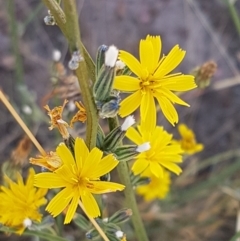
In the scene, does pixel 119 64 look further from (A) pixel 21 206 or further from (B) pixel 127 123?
(A) pixel 21 206

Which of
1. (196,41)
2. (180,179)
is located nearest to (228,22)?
(196,41)

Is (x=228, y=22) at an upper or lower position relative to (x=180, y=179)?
upper

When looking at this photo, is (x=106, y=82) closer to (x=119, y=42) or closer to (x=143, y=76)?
(x=143, y=76)

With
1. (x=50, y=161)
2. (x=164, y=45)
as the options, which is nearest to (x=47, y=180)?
(x=50, y=161)

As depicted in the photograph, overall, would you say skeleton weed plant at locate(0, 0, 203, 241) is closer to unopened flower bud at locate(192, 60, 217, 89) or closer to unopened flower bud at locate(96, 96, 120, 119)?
unopened flower bud at locate(96, 96, 120, 119)

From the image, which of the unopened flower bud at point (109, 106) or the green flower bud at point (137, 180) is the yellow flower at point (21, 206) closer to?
the green flower bud at point (137, 180)

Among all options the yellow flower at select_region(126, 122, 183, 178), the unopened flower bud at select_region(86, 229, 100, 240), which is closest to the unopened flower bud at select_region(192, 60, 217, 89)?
the yellow flower at select_region(126, 122, 183, 178)

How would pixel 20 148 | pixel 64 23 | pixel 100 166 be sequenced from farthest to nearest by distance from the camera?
pixel 20 148, pixel 100 166, pixel 64 23
